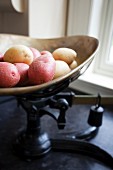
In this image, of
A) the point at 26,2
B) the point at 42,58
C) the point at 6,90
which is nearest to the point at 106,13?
the point at 26,2

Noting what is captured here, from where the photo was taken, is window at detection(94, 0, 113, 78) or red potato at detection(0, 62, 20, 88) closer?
red potato at detection(0, 62, 20, 88)

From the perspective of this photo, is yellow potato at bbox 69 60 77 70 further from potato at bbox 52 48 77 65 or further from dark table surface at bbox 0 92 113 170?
dark table surface at bbox 0 92 113 170

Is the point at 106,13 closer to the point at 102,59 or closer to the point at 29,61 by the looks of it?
the point at 102,59

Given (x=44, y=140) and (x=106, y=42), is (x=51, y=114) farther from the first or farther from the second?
(x=106, y=42)

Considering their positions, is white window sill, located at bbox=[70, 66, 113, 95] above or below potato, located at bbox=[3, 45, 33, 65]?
below

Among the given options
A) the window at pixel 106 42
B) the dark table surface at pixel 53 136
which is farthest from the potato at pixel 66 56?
the window at pixel 106 42

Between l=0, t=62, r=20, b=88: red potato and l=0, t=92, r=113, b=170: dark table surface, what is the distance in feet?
0.96

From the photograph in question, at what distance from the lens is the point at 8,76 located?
0.38 m

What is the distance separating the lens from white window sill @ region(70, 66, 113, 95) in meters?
0.88

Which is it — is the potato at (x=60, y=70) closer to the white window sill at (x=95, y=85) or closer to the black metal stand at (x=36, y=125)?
the black metal stand at (x=36, y=125)

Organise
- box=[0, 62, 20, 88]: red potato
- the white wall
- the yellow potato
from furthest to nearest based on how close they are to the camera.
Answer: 1. the white wall
2. the yellow potato
3. box=[0, 62, 20, 88]: red potato

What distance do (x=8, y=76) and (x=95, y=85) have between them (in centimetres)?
A: 60

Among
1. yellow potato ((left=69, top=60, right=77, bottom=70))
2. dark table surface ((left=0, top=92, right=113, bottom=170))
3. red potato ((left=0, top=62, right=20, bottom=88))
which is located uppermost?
red potato ((left=0, top=62, right=20, bottom=88))

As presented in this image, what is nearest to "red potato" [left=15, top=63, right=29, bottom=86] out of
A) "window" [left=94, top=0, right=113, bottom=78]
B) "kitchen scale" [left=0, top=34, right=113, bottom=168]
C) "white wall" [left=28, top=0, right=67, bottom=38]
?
"kitchen scale" [left=0, top=34, right=113, bottom=168]
